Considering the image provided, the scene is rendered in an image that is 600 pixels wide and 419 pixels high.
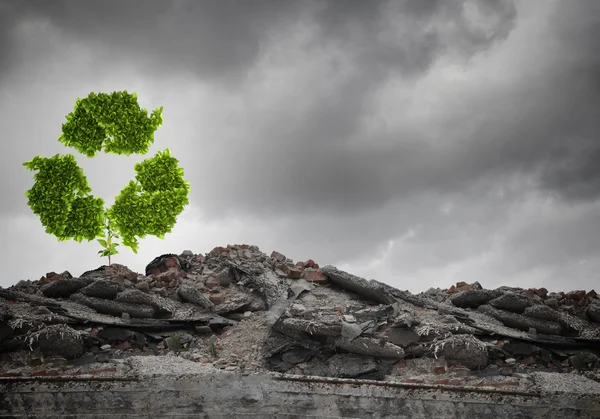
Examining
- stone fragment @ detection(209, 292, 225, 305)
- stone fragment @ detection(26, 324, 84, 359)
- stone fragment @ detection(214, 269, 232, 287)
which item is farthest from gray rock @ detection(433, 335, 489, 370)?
stone fragment @ detection(26, 324, 84, 359)

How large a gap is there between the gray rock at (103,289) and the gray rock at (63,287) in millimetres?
357

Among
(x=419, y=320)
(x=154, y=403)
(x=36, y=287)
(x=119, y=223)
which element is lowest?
(x=154, y=403)

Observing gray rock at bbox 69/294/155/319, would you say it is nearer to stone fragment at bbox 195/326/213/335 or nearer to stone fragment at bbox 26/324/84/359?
stone fragment at bbox 195/326/213/335

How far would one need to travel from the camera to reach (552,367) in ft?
27.9

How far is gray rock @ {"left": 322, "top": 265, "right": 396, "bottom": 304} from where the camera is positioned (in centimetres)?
984

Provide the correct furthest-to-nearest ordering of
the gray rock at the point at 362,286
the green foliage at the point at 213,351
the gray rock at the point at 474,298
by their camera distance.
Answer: the gray rock at the point at 474,298
the gray rock at the point at 362,286
the green foliage at the point at 213,351

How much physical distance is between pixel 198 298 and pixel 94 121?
706 centimetres

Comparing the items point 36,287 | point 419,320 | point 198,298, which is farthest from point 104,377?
point 419,320

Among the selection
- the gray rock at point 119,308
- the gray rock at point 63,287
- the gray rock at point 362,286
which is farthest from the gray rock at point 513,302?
A: the gray rock at point 63,287

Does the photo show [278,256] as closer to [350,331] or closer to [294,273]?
[294,273]

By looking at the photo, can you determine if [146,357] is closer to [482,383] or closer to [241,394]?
[241,394]

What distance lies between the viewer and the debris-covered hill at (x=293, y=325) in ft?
26.3

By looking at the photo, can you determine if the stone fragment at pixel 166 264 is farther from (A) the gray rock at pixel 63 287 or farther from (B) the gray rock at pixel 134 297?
(B) the gray rock at pixel 134 297

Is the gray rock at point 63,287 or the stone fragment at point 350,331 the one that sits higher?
the gray rock at point 63,287
